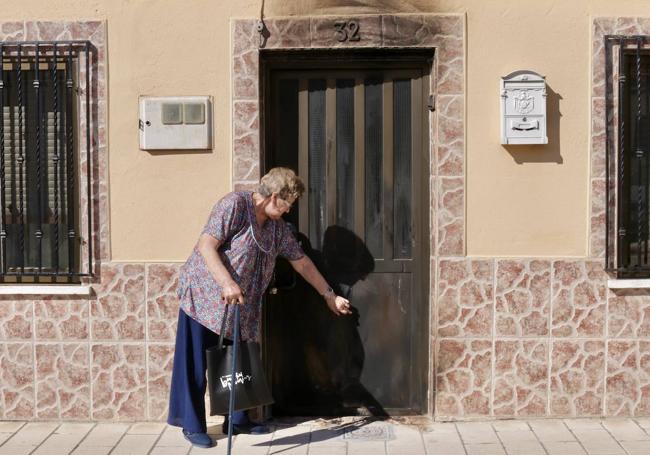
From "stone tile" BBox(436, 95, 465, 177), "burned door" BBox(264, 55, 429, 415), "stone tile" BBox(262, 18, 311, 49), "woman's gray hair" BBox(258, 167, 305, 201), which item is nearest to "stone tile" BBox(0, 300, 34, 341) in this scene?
"burned door" BBox(264, 55, 429, 415)

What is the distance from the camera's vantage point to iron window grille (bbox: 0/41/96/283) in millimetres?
5688

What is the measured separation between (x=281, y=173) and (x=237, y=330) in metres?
0.90

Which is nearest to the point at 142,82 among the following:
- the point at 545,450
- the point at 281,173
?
the point at 281,173

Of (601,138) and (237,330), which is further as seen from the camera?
(601,138)

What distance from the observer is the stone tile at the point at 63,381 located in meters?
5.72

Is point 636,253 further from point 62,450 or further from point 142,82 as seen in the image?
point 62,450

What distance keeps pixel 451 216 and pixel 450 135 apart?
49 cm

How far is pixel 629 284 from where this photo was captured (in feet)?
18.3

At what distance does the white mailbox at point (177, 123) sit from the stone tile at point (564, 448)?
2.66 meters

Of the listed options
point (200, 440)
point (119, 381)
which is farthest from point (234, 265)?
point (119, 381)

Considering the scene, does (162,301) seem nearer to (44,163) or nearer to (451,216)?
(44,163)

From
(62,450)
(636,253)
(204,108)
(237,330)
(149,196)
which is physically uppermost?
(204,108)

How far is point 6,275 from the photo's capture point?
5.74 m

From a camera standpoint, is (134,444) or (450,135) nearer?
(134,444)
